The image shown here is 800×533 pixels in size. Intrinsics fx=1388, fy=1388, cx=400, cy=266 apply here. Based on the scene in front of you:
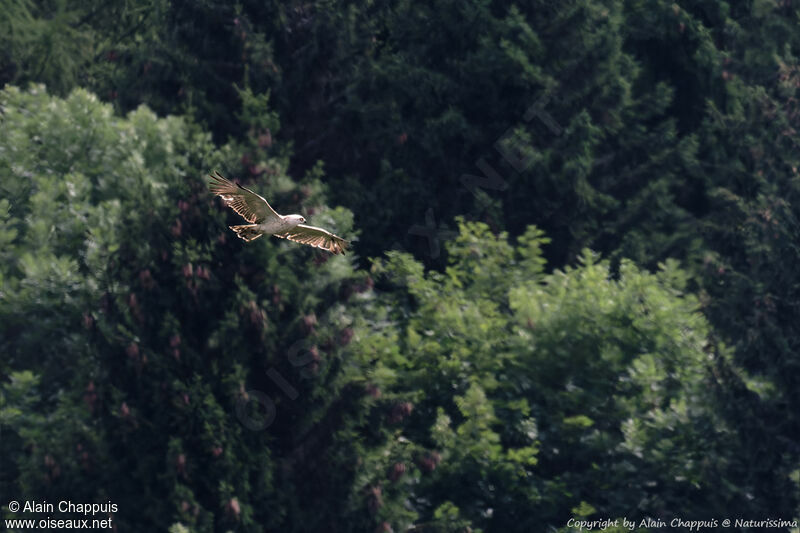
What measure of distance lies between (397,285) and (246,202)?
8883 millimetres

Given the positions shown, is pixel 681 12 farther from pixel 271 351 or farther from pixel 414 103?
pixel 271 351

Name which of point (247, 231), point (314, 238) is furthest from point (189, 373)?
point (247, 231)

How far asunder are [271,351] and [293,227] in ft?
16.0

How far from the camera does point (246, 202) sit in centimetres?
858

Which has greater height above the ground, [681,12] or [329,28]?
[681,12]

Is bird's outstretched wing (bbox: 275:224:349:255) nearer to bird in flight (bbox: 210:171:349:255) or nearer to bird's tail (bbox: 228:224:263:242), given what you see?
bird in flight (bbox: 210:171:349:255)

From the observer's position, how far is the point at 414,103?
63.8ft

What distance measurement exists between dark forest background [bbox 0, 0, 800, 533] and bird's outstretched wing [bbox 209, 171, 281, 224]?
4.74 meters

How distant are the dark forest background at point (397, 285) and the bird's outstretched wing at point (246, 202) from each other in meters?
4.74

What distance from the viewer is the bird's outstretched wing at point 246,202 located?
8438 millimetres

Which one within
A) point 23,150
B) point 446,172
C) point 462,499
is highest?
point 446,172

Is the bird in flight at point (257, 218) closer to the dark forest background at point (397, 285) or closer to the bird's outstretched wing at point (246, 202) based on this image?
the bird's outstretched wing at point (246, 202)

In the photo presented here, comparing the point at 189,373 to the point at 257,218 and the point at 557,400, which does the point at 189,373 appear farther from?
the point at 257,218

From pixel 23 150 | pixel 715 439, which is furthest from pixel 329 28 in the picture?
pixel 715 439
